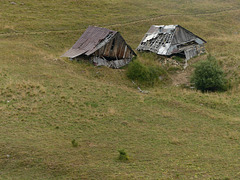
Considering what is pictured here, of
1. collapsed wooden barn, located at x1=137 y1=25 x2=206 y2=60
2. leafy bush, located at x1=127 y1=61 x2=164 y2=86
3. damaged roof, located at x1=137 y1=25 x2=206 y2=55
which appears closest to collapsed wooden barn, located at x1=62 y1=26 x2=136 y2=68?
leafy bush, located at x1=127 y1=61 x2=164 y2=86

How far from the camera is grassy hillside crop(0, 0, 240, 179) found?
14.4 metres

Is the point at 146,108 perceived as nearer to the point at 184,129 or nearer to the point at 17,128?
the point at 184,129

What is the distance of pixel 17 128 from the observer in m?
17.6

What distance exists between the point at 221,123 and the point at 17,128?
14.1 metres

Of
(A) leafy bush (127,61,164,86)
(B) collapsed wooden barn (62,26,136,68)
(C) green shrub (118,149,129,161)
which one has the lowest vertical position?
(A) leafy bush (127,61,164,86)

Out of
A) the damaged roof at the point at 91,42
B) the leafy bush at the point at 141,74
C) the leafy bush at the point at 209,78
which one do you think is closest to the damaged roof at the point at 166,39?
the leafy bush at the point at 141,74

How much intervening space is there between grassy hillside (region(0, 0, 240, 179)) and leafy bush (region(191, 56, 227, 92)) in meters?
1.44

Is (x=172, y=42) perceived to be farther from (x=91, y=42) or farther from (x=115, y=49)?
(x=91, y=42)

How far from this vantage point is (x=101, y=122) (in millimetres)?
19594

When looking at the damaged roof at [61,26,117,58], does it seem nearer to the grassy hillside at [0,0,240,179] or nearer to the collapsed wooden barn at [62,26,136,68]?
the collapsed wooden barn at [62,26,136,68]

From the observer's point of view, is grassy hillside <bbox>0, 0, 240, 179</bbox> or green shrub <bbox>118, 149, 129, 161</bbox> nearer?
grassy hillside <bbox>0, 0, 240, 179</bbox>

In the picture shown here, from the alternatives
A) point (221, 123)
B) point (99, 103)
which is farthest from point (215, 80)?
point (99, 103)

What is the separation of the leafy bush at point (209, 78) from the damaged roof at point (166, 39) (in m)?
7.91

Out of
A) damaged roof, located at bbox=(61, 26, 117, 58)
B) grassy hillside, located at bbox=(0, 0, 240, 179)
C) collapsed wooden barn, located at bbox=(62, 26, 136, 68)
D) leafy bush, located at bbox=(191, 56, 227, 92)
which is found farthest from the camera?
damaged roof, located at bbox=(61, 26, 117, 58)
